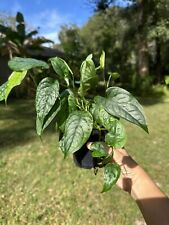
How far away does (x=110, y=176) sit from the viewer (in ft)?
4.41

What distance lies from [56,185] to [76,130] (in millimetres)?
3782

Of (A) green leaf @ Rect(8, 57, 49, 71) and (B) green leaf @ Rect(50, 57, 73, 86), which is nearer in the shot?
(A) green leaf @ Rect(8, 57, 49, 71)

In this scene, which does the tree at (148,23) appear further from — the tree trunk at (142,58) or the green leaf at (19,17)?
the green leaf at (19,17)

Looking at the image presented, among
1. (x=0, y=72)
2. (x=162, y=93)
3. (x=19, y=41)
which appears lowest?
(x=162, y=93)

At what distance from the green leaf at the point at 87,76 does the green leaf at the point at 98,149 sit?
20 cm

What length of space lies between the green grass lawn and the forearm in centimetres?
272

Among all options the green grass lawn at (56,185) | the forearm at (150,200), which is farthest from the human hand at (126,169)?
the green grass lawn at (56,185)

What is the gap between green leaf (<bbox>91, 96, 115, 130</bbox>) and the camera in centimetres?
134

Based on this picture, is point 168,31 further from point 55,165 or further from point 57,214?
point 57,214

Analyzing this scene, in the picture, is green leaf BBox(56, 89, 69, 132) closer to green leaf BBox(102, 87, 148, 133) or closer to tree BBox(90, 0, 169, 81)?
green leaf BBox(102, 87, 148, 133)

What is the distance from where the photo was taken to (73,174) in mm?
5320

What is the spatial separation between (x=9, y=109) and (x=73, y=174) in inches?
246

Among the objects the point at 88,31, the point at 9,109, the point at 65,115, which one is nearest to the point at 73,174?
the point at 65,115

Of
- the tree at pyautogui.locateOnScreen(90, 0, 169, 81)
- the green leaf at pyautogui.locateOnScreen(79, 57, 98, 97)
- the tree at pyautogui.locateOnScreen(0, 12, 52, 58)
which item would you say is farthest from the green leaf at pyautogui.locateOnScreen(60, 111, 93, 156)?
the tree at pyautogui.locateOnScreen(90, 0, 169, 81)
